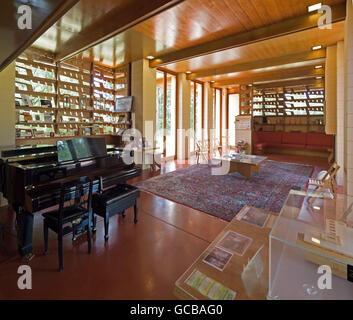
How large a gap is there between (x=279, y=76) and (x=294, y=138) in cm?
294

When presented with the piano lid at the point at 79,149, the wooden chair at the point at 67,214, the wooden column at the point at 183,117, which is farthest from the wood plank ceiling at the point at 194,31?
the wooden chair at the point at 67,214

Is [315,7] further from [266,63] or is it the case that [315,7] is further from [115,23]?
[115,23]

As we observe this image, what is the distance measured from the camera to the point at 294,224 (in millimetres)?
1687

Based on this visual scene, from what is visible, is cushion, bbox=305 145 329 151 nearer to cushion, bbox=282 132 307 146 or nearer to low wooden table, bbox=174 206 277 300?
cushion, bbox=282 132 307 146

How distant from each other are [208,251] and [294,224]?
770 mm

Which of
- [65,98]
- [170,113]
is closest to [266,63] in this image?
[170,113]

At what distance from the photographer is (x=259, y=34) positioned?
12.9 ft

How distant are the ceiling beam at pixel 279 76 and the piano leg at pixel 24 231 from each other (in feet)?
29.0

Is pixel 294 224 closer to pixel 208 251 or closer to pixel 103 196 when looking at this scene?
pixel 208 251

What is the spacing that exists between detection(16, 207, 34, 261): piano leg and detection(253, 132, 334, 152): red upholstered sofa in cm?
890

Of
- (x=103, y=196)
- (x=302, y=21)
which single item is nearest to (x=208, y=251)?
(x=103, y=196)

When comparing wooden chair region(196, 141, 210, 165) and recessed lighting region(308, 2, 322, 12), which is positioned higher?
recessed lighting region(308, 2, 322, 12)

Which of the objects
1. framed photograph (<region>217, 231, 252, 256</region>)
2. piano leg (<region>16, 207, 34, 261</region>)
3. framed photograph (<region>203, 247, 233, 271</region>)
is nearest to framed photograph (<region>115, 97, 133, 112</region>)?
piano leg (<region>16, 207, 34, 261</region>)

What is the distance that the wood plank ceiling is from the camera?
326 centimetres
